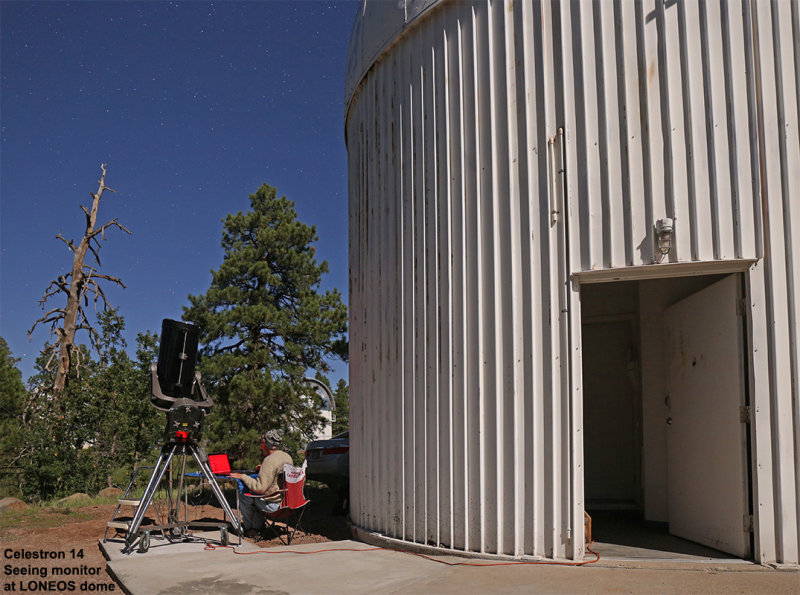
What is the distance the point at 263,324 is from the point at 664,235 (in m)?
17.0

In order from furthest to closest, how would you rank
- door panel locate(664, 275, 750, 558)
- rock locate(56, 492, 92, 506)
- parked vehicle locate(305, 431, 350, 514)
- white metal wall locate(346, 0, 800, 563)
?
rock locate(56, 492, 92, 506) → parked vehicle locate(305, 431, 350, 514) → door panel locate(664, 275, 750, 558) → white metal wall locate(346, 0, 800, 563)

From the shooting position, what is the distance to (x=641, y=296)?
864 cm

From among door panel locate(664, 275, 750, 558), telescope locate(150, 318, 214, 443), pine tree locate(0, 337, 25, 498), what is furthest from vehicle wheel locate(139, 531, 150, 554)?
pine tree locate(0, 337, 25, 498)

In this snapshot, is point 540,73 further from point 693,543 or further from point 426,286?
point 693,543

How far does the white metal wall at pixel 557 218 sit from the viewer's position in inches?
220

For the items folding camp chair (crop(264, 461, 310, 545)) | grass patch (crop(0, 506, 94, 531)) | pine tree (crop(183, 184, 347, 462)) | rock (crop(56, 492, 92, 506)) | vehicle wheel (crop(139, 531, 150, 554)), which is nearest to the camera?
vehicle wheel (crop(139, 531, 150, 554))

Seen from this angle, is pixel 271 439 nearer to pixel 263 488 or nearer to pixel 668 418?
pixel 263 488

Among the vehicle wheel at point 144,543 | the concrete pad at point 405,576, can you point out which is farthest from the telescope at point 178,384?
the concrete pad at point 405,576

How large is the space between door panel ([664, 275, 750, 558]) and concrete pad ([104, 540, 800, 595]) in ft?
2.14

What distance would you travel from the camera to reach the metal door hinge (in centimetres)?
566

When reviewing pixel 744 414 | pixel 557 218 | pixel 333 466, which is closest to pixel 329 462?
pixel 333 466

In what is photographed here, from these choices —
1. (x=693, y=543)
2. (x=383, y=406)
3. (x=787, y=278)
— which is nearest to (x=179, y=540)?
(x=383, y=406)

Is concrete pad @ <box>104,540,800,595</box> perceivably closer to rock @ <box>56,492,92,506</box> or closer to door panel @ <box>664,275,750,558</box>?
door panel @ <box>664,275,750,558</box>

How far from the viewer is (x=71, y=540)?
7984mm
